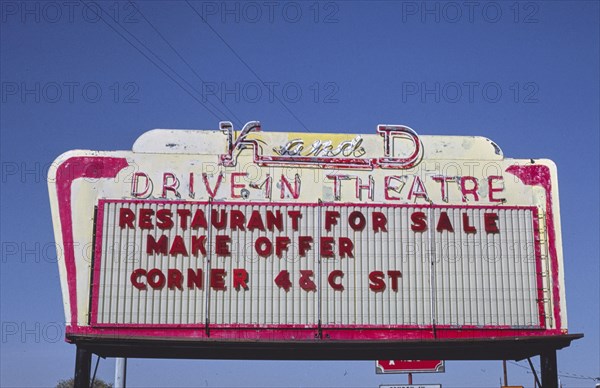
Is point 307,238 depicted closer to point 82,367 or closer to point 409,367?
point 82,367

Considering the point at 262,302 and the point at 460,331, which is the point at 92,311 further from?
the point at 460,331

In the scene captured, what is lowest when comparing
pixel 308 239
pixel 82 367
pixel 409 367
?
pixel 82 367

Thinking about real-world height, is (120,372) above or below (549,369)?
above

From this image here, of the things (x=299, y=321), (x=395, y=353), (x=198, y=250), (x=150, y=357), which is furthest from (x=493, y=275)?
(x=150, y=357)

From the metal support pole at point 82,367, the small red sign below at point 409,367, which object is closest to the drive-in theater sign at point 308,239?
the metal support pole at point 82,367

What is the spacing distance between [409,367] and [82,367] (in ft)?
49.7

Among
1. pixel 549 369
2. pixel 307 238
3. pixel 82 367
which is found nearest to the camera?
pixel 82 367

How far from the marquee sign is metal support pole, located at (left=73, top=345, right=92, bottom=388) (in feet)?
1.95

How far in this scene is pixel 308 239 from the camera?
2202 cm

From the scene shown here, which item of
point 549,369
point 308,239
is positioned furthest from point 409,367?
point 308,239

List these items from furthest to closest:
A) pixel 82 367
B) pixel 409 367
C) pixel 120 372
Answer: pixel 409 367 → pixel 120 372 → pixel 82 367

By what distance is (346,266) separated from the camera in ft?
72.0

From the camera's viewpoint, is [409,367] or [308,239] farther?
[409,367]

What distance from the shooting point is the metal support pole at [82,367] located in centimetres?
2114
